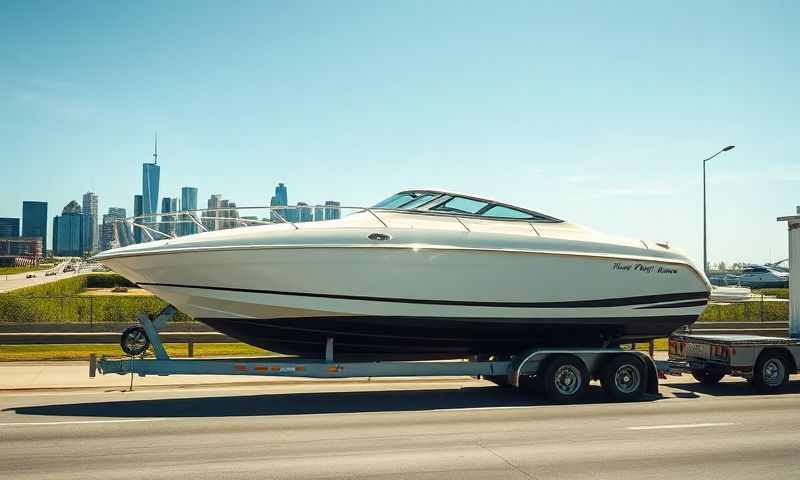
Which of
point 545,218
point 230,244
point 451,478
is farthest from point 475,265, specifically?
point 451,478

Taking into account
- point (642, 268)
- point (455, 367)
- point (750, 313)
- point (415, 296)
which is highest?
point (642, 268)

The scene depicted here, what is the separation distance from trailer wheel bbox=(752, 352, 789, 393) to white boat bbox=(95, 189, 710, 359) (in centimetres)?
150

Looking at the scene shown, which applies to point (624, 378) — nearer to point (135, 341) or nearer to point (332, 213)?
point (332, 213)

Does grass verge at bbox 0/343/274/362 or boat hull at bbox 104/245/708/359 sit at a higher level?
boat hull at bbox 104/245/708/359

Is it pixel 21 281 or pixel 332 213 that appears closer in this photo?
pixel 332 213

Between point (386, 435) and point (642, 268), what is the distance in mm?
6044

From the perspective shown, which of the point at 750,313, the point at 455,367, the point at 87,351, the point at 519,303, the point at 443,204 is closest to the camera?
the point at 455,367

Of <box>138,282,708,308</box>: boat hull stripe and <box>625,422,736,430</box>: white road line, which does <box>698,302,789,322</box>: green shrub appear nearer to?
<box>138,282,708,308</box>: boat hull stripe

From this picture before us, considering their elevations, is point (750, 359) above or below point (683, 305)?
below

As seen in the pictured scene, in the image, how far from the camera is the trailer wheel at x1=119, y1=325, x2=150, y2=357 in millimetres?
10117

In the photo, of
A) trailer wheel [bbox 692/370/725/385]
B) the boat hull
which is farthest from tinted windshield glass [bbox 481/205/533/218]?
trailer wheel [bbox 692/370/725/385]

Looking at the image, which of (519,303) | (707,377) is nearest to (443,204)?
(519,303)

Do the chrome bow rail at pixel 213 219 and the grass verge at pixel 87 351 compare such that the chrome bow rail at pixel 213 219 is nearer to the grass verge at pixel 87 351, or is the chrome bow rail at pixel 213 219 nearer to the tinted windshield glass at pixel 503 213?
the tinted windshield glass at pixel 503 213

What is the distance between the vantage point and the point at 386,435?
323 inches
